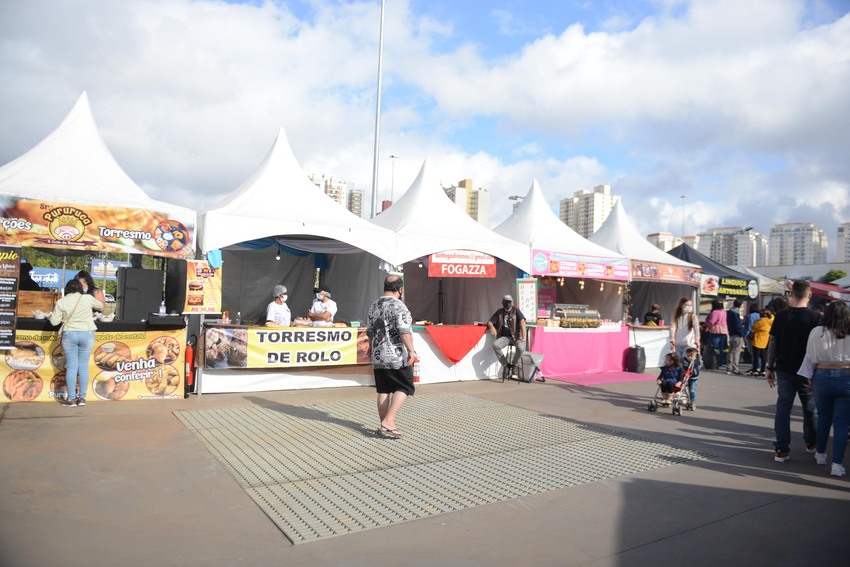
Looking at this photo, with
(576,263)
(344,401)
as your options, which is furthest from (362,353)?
(576,263)

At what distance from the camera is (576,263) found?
476 inches

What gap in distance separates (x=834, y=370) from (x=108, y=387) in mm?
8187

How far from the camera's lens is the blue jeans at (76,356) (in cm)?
675

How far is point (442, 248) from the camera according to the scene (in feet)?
33.0

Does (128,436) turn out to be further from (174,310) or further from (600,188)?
(600,188)

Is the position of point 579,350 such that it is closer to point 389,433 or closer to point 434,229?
point 434,229

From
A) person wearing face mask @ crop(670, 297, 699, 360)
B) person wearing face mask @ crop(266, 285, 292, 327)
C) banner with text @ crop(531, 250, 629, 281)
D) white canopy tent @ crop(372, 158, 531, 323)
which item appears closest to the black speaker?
person wearing face mask @ crop(266, 285, 292, 327)

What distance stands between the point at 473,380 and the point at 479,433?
4.03 metres

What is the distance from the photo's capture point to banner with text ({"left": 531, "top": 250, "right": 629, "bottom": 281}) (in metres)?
11.4

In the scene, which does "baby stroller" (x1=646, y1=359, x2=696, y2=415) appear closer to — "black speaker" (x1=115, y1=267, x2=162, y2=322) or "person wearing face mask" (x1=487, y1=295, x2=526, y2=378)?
"person wearing face mask" (x1=487, y1=295, x2=526, y2=378)

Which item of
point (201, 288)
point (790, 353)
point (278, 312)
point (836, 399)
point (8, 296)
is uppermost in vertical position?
point (201, 288)

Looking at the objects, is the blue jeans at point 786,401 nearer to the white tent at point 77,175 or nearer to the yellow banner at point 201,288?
the yellow banner at point 201,288

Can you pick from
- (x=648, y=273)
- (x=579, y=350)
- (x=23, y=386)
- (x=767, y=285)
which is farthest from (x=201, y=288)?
(x=767, y=285)

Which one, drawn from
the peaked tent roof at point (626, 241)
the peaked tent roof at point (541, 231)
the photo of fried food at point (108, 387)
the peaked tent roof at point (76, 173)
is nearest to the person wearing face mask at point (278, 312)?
the peaked tent roof at point (76, 173)
